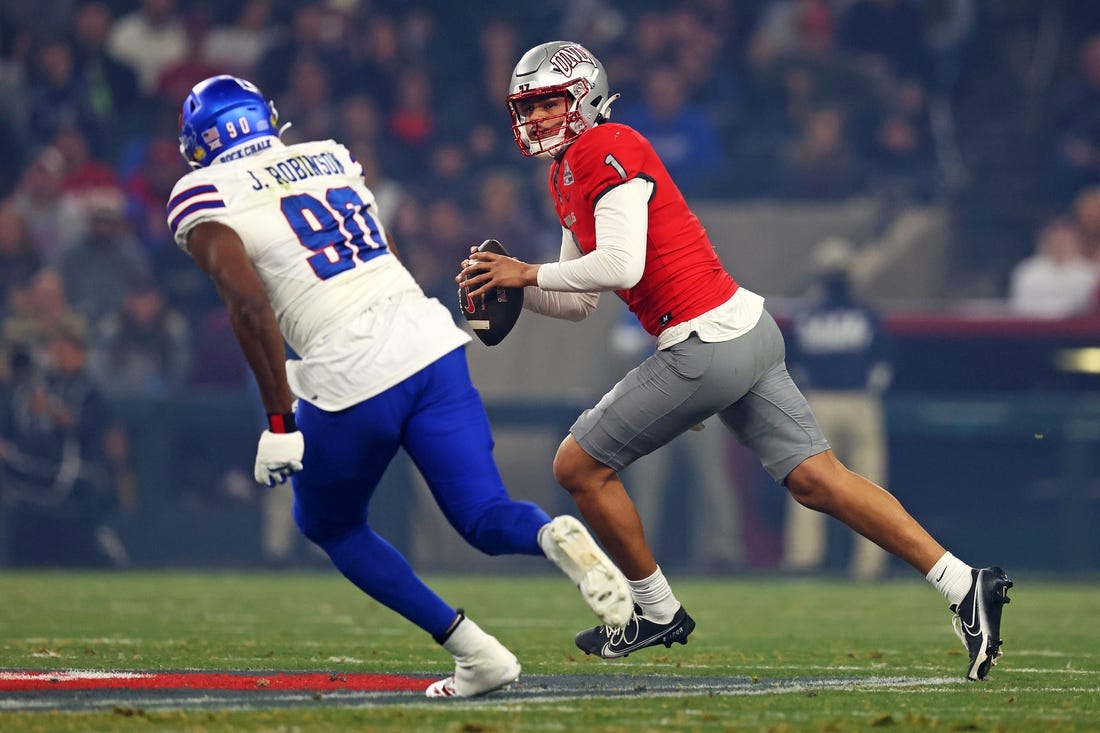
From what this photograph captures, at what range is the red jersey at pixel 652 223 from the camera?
522 cm

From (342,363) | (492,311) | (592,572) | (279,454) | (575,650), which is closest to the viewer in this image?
(592,572)

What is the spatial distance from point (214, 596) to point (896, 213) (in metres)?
6.34

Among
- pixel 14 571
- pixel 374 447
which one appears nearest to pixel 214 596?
pixel 14 571

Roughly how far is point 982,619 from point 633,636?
107cm

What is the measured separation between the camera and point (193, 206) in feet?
15.3

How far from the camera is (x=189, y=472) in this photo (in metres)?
12.3

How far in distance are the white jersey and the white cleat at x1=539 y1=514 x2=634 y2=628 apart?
65 centimetres

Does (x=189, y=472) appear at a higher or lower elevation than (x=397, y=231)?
lower

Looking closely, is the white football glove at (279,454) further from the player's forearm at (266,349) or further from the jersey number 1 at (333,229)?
the jersey number 1 at (333,229)

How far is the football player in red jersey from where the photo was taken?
205 inches

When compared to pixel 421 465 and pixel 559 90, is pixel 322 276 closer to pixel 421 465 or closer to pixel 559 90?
pixel 421 465

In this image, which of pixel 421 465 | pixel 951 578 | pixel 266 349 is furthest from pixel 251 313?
pixel 951 578

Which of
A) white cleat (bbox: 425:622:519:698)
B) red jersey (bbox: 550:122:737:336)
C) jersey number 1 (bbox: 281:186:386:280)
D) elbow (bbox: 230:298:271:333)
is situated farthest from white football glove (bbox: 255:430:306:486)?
red jersey (bbox: 550:122:737:336)

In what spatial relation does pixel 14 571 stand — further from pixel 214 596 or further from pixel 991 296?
pixel 991 296
